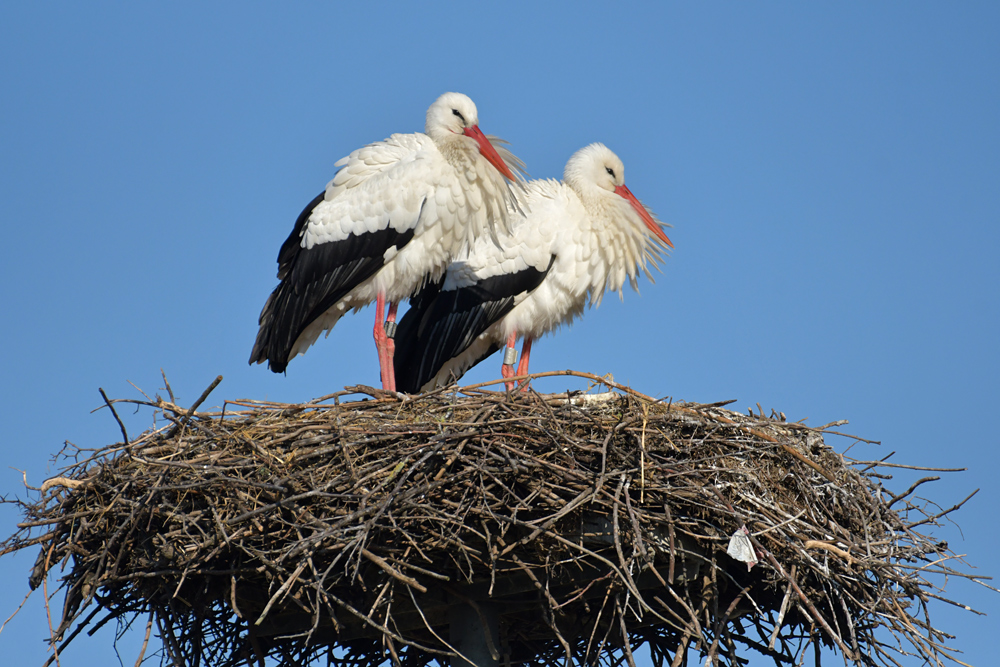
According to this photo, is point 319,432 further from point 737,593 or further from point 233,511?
point 737,593

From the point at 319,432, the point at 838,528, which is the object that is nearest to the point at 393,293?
the point at 319,432

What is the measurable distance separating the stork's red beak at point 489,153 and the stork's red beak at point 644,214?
1136 mm

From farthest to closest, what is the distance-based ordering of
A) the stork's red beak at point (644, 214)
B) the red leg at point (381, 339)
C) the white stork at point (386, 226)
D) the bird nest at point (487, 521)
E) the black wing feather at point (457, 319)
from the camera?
the stork's red beak at point (644, 214), the black wing feather at point (457, 319), the red leg at point (381, 339), the white stork at point (386, 226), the bird nest at point (487, 521)

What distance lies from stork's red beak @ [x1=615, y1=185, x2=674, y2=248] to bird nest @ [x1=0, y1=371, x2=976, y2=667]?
2.70m

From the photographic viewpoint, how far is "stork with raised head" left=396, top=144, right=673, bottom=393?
719 centimetres

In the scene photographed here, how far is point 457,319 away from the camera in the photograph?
722 cm

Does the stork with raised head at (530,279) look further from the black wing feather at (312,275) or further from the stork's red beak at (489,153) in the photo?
the black wing feather at (312,275)

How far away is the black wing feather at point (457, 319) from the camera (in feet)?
23.5

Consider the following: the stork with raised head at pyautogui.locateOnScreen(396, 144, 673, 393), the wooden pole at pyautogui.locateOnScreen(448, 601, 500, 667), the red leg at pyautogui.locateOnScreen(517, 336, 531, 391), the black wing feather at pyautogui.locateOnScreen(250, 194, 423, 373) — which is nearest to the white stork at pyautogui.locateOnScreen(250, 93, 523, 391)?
the black wing feather at pyautogui.locateOnScreen(250, 194, 423, 373)

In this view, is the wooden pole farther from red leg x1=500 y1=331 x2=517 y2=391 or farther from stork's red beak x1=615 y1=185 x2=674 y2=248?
stork's red beak x1=615 y1=185 x2=674 y2=248

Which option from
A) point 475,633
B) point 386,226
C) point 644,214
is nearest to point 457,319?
point 386,226

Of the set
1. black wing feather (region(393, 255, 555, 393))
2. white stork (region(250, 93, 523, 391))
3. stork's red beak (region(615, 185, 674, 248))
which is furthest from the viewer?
stork's red beak (region(615, 185, 674, 248))

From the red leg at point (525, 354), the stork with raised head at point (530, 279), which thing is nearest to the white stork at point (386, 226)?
the stork with raised head at point (530, 279)

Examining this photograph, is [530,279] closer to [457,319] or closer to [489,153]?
[457,319]
